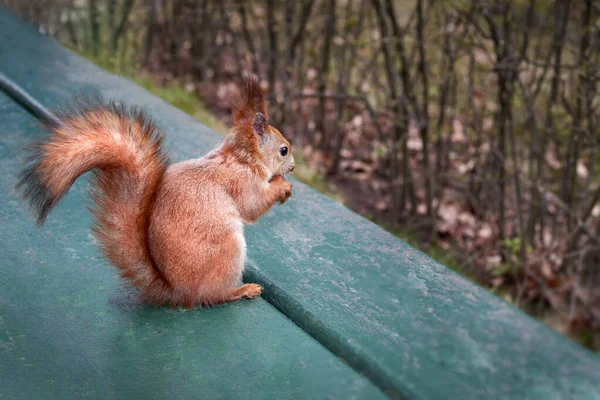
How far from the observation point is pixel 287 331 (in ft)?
3.97

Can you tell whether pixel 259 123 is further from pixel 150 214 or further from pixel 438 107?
pixel 438 107

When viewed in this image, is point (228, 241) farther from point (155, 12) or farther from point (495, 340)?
point (155, 12)

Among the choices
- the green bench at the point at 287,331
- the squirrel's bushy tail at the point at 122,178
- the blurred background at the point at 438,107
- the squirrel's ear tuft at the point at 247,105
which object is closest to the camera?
the green bench at the point at 287,331

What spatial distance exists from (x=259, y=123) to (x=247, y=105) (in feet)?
0.14

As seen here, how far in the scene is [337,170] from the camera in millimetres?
4082

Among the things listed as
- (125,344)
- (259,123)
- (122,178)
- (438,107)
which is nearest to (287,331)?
(125,344)

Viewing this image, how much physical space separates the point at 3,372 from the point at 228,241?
42 cm

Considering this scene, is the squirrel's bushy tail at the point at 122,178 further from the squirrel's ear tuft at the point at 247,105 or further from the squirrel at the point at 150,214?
the squirrel's ear tuft at the point at 247,105

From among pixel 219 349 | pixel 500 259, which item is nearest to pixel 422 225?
pixel 500 259

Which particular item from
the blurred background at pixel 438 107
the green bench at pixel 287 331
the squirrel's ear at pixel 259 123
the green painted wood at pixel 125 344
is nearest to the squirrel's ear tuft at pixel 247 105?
the squirrel's ear at pixel 259 123

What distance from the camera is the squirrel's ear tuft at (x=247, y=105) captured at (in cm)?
150

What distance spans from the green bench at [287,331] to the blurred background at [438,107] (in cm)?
151

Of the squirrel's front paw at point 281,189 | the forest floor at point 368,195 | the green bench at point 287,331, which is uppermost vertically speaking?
the squirrel's front paw at point 281,189

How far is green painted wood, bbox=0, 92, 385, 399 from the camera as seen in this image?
108cm
